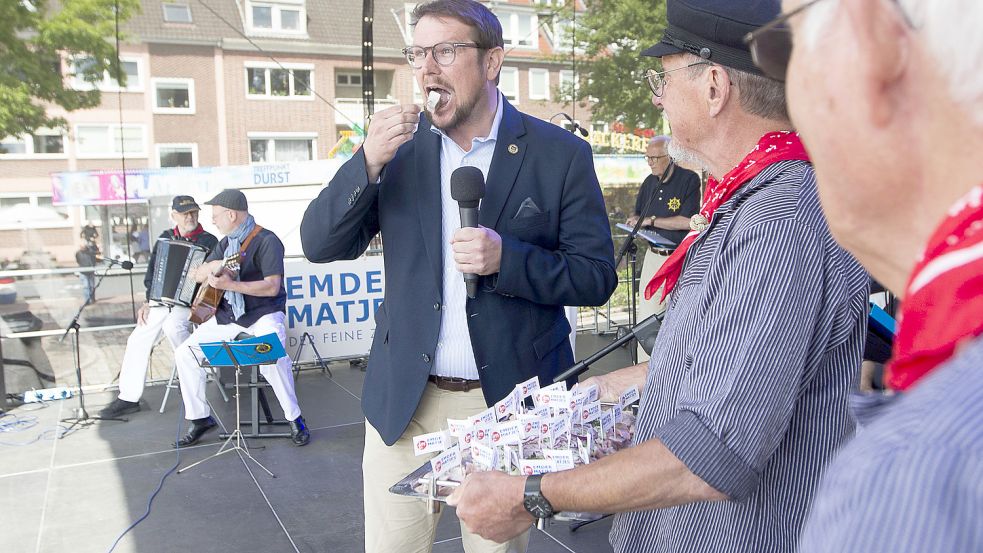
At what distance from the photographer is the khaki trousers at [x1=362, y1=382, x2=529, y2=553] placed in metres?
2.29

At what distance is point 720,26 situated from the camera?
1.38 metres

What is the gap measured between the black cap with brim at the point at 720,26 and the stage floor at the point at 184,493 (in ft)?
10.6

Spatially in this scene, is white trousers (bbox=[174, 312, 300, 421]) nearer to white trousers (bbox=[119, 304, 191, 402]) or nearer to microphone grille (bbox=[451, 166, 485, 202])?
white trousers (bbox=[119, 304, 191, 402])

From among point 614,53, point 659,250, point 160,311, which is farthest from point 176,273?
point 614,53

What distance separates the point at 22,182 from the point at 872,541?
27.8ft

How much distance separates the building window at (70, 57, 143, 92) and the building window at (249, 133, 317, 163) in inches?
48.3

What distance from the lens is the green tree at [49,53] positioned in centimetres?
727

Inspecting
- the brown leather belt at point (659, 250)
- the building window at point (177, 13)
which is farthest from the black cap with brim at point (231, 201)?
the brown leather belt at point (659, 250)

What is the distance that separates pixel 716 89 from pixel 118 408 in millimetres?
6613

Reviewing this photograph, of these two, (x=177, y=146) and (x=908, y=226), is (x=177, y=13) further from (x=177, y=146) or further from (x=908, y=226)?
(x=908, y=226)

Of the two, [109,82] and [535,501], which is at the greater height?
[109,82]

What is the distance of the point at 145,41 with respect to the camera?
797 centimetres

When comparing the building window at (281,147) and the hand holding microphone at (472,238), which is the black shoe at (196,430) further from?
the hand holding microphone at (472,238)

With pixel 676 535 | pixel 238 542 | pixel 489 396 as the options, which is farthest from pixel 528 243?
pixel 238 542
